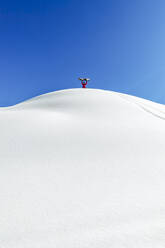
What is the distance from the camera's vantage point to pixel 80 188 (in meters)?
2.16

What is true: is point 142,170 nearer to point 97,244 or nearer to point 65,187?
point 65,187

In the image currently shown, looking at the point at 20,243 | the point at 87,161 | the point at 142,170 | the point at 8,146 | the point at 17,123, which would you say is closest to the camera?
the point at 20,243

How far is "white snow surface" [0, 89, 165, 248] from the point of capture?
1.42m

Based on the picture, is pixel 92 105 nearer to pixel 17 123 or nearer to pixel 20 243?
pixel 17 123

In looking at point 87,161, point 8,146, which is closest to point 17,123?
point 8,146

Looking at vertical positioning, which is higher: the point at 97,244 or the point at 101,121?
the point at 101,121

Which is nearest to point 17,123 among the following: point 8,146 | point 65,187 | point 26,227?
point 8,146

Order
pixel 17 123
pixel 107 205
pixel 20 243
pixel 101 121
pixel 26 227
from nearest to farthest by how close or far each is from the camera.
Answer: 1. pixel 20 243
2. pixel 26 227
3. pixel 107 205
4. pixel 17 123
5. pixel 101 121

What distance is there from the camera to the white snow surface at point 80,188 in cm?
142

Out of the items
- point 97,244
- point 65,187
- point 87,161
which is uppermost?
point 87,161

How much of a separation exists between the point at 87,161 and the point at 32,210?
1514 mm

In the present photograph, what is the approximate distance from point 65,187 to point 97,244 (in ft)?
3.07

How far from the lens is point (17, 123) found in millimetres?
4812

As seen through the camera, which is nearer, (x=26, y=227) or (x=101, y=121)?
(x=26, y=227)
